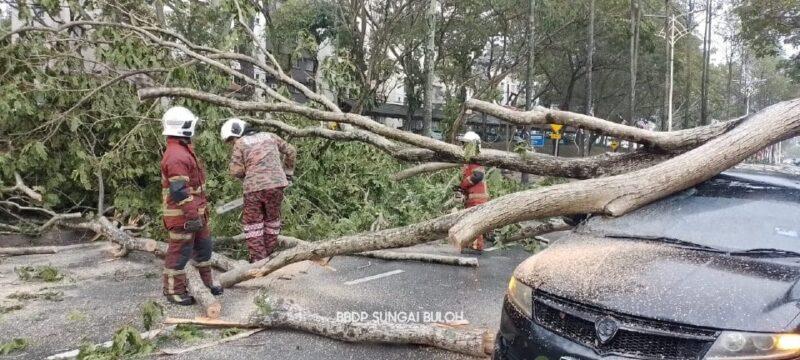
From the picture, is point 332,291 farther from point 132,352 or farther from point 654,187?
point 654,187

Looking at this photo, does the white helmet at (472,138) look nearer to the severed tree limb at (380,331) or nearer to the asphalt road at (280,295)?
the asphalt road at (280,295)

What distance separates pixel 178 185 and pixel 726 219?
4038 mm

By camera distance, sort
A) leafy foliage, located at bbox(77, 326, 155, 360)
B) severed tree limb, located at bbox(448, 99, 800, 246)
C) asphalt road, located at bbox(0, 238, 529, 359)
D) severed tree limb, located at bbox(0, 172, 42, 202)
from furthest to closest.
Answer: severed tree limb, located at bbox(0, 172, 42, 202), asphalt road, located at bbox(0, 238, 529, 359), severed tree limb, located at bbox(448, 99, 800, 246), leafy foliage, located at bbox(77, 326, 155, 360)

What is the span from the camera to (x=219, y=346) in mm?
3977

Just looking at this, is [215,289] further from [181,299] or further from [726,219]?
[726,219]

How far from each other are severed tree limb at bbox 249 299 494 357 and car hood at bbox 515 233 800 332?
775 millimetres

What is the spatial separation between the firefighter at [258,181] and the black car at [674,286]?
3.30m

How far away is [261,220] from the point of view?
5863 millimetres

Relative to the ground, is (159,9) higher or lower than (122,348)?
higher

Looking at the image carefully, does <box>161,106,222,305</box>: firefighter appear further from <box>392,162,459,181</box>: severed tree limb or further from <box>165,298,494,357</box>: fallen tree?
<box>392,162,459,181</box>: severed tree limb

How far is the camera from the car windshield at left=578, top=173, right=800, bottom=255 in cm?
307

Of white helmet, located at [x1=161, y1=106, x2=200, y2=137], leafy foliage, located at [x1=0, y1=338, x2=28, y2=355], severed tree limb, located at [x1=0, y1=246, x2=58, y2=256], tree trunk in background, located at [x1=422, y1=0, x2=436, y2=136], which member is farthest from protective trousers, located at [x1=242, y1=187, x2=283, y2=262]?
tree trunk in background, located at [x1=422, y1=0, x2=436, y2=136]

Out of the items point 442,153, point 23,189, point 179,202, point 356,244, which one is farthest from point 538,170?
point 23,189

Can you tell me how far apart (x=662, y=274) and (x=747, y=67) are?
2105 inches
